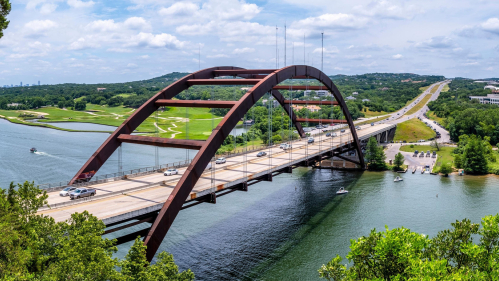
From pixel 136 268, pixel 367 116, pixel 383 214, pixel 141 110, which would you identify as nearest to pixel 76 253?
pixel 136 268

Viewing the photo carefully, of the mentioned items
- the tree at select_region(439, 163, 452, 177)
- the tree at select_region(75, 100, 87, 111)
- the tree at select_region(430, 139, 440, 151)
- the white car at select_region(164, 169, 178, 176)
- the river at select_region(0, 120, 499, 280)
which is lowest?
the river at select_region(0, 120, 499, 280)

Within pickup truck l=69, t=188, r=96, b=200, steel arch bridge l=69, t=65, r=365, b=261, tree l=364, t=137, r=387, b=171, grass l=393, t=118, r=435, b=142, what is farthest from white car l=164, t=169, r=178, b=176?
grass l=393, t=118, r=435, b=142

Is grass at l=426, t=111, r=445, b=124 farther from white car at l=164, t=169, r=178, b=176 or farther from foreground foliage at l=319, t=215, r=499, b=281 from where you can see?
foreground foliage at l=319, t=215, r=499, b=281

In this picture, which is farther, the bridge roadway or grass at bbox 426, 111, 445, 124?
grass at bbox 426, 111, 445, 124

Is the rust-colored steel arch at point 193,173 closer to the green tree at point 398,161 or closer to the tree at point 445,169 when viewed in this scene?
the green tree at point 398,161

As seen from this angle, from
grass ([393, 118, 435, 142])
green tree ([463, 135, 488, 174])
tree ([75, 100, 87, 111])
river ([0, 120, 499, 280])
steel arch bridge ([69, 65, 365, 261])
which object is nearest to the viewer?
steel arch bridge ([69, 65, 365, 261])

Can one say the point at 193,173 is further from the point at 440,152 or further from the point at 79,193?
the point at 440,152

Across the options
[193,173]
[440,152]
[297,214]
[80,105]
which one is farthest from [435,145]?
[80,105]
